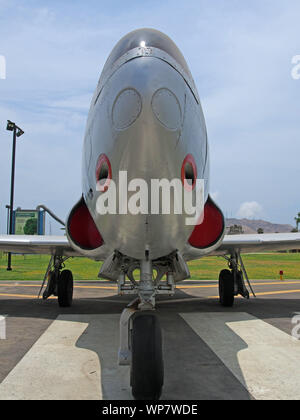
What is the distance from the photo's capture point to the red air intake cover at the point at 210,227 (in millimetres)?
4836

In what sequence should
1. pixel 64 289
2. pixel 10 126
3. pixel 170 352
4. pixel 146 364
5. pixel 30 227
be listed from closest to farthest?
pixel 146 364, pixel 170 352, pixel 64 289, pixel 10 126, pixel 30 227

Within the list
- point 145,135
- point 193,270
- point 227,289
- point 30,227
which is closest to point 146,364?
point 145,135

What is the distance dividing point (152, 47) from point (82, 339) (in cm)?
448

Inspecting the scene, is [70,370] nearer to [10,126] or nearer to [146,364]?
[146,364]

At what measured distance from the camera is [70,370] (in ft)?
14.1

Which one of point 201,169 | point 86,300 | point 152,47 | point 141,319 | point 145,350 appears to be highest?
point 152,47

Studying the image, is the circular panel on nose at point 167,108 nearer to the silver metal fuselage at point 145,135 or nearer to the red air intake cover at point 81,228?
the silver metal fuselage at point 145,135

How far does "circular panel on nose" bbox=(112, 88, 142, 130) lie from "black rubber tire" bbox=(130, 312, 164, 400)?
6.19ft

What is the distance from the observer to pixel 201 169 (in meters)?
3.58

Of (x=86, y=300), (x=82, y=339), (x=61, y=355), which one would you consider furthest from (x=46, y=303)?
(x=61, y=355)

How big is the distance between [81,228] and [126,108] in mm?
2298

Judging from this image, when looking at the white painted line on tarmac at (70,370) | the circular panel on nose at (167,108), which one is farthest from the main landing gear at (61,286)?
the circular panel on nose at (167,108)
